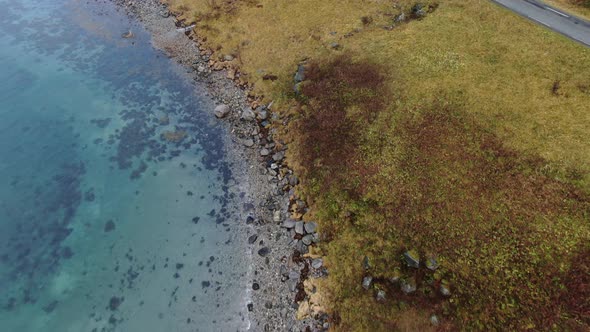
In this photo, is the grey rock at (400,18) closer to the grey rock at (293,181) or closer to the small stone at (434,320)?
the grey rock at (293,181)

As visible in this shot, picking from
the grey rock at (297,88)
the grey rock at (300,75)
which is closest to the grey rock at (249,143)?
the grey rock at (297,88)

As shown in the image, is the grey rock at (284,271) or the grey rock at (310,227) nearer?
the grey rock at (284,271)


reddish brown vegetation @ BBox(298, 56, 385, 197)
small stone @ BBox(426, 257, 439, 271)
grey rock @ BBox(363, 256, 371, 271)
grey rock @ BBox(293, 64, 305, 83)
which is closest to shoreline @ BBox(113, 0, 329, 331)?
reddish brown vegetation @ BBox(298, 56, 385, 197)

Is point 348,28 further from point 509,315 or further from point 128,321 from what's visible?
point 128,321

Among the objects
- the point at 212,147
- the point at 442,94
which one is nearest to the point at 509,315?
the point at 442,94

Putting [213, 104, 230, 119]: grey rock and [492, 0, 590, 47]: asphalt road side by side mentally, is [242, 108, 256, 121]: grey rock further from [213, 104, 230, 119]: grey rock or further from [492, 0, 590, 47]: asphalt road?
[492, 0, 590, 47]: asphalt road
